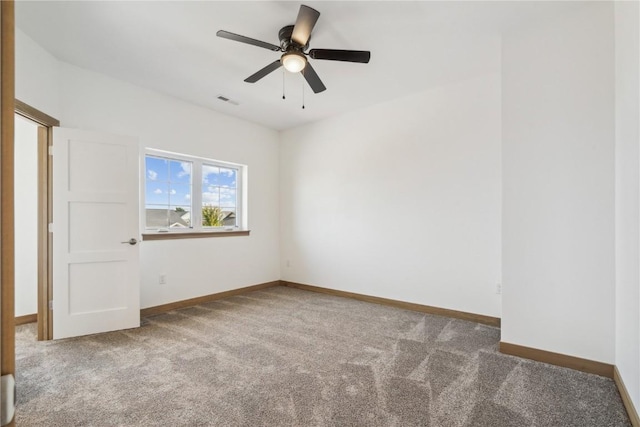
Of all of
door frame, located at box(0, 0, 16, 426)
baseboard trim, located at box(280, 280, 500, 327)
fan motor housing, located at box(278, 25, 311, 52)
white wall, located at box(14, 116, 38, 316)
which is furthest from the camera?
white wall, located at box(14, 116, 38, 316)

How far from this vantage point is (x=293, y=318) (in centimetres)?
356

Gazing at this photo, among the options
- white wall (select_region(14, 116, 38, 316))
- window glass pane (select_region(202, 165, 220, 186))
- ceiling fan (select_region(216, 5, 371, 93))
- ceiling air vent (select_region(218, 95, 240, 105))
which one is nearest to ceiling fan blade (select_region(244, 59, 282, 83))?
ceiling fan (select_region(216, 5, 371, 93))

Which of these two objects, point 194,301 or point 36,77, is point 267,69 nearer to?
point 36,77

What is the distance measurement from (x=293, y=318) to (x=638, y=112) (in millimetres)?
3347

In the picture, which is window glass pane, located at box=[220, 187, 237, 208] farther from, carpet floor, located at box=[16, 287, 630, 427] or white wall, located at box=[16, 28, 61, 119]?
white wall, located at box=[16, 28, 61, 119]

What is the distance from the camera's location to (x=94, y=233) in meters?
3.13

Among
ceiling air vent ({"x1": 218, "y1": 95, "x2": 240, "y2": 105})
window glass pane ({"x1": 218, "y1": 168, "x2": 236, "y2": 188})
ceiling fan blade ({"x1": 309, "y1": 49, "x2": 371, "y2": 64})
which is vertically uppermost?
ceiling air vent ({"x1": 218, "y1": 95, "x2": 240, "y2": 105})

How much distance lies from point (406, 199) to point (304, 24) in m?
2.49

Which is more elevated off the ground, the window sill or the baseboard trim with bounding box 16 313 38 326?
the window sill

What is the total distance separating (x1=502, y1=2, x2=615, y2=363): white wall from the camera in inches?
88.2

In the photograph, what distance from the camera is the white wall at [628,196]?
1.74 meters

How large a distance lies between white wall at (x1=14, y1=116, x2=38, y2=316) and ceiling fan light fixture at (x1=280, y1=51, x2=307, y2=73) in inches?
131

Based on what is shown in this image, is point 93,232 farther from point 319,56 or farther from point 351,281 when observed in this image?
point 351,281

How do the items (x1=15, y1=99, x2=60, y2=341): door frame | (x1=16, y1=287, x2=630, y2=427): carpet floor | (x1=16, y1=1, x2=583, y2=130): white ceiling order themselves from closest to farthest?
1. (x1=16, y1=287, x2=630, y2=427): carpet floor
2. (x1=16, y1=1, x2=583, y2=130): white ceiling
3. (x1=15, y1=99, x2=60, y2=341): door frame
